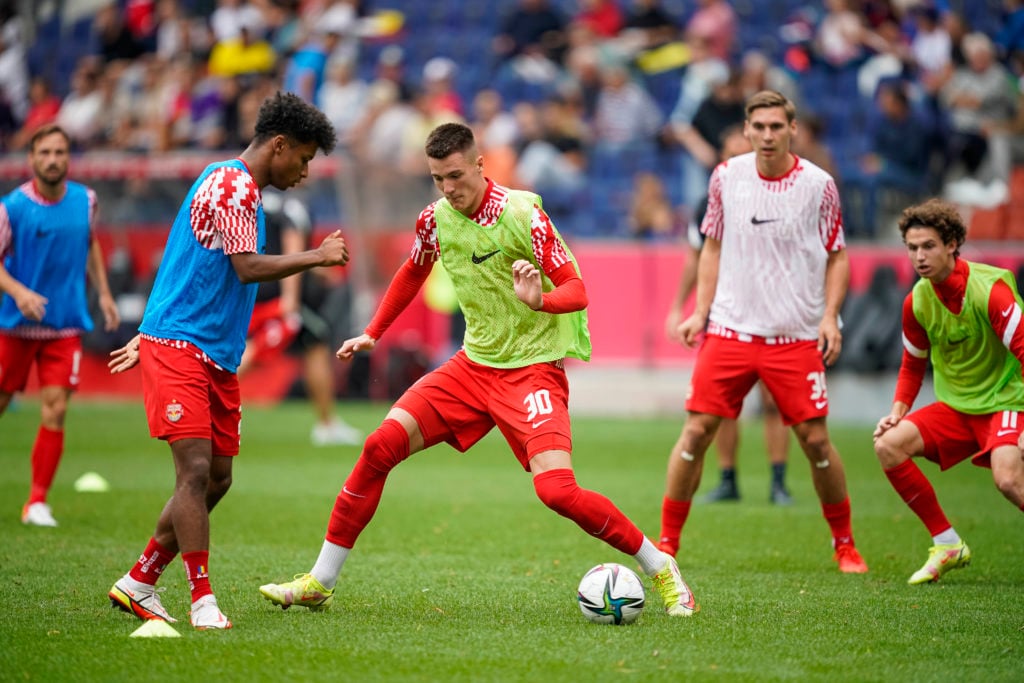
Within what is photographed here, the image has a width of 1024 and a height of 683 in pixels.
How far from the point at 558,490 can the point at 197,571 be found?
5.45 ft

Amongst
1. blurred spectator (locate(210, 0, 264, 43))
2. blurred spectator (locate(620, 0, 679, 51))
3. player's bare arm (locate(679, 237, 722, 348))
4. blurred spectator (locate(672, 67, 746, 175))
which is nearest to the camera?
player's bare arm (locate(679, 237, 722, 348))

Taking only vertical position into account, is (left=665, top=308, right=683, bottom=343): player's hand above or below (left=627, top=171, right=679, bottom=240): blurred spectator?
below

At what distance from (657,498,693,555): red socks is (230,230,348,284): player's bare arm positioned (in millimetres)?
2884

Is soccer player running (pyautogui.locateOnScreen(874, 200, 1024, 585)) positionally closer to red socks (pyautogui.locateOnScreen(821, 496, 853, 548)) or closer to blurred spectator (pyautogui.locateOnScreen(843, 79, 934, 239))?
red socks (pyautogui.locateOnScreen(821, 496, 853, 548))

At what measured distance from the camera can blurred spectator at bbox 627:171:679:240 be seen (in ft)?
Result: 60.8

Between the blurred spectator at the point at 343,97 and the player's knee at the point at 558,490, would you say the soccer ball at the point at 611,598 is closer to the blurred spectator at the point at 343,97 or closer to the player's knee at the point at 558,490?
the player's knee at the point at 558,490

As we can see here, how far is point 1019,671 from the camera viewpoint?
5.29 meters

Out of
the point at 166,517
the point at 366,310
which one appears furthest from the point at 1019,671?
the point at 366,310

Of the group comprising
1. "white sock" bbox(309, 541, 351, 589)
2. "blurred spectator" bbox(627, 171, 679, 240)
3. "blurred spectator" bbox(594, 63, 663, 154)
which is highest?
"blurred spectator" bbox(594, 63, 663, 154)

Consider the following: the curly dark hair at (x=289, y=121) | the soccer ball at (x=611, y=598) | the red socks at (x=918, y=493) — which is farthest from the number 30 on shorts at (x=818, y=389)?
the curly dark hair at (x=289, y=121)

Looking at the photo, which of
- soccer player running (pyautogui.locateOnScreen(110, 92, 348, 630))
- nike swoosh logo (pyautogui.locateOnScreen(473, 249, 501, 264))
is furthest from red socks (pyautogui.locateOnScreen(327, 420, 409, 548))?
nike swoosh logo (pyautogui.locateOnScreen(473, 249, 501, 264))

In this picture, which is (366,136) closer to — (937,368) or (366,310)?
(366,310)

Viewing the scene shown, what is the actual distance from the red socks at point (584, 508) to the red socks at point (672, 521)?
5.31ft

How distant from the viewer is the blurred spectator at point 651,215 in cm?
1853
